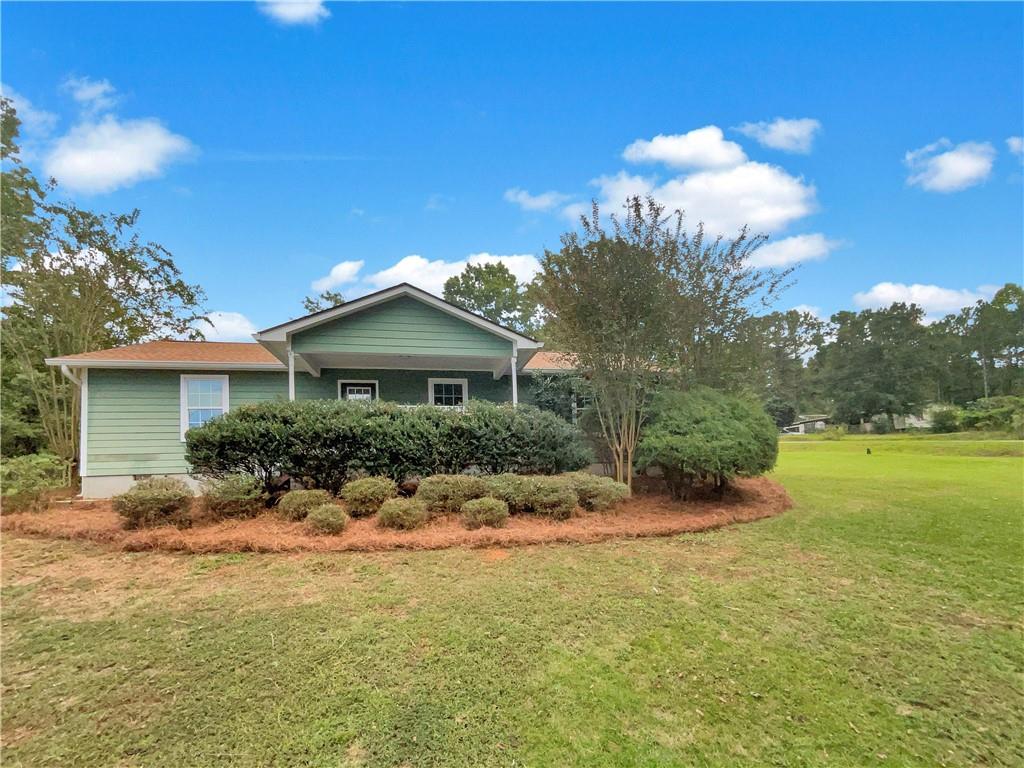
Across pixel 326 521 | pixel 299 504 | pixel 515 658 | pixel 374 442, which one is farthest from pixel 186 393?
pixel 515 658

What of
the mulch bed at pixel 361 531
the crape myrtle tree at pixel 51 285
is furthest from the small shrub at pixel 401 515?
the crape myrtle tree at pixel 51 285

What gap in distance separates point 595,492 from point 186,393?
10.2 meters

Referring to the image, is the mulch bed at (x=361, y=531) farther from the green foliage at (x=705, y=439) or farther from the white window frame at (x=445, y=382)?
the white window frame at (x=445, y=382)

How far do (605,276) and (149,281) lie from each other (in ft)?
52.9

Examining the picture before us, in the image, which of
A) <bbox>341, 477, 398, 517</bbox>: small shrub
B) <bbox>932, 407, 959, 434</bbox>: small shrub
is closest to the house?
<bbox>341, 477, 398, 517</bbox>: small shrub

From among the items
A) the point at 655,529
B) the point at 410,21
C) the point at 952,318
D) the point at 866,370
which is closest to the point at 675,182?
the point at 410,21

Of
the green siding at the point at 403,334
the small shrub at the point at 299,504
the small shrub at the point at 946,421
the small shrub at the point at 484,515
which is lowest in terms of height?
the small shrub at the point at 946,421

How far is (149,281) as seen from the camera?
51.2 ft

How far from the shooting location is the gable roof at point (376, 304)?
956 cm

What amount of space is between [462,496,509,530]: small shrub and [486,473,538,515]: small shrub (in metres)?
0.56

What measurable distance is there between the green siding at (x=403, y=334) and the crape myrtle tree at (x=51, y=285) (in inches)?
298

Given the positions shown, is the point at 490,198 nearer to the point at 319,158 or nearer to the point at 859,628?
the point at 319,158

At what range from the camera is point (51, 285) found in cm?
1223

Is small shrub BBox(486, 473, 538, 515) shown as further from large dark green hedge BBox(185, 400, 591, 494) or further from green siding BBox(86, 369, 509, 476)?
green siding BBox(86, 369, 509, 476)
